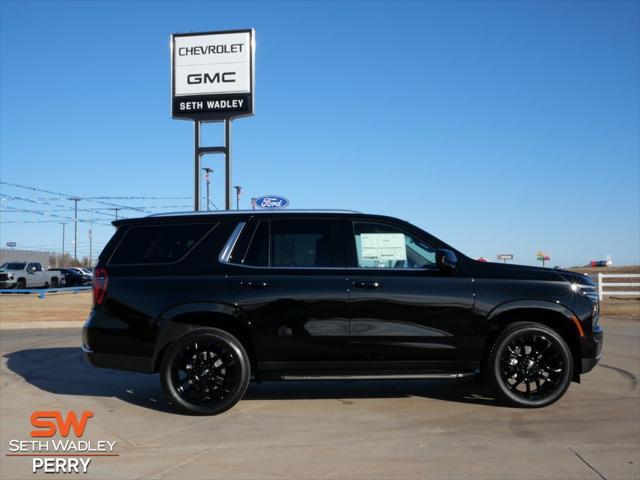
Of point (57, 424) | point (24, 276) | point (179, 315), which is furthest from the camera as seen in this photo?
point (24, 276)

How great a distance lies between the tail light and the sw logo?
3.55 feet

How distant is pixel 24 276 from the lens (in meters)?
41.2

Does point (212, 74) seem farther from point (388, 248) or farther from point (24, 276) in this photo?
point (24, 276)

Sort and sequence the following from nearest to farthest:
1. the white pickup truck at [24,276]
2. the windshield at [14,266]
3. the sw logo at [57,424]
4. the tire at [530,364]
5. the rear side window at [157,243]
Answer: the sw logo at [57,424], the tire at [530,364], the rear side window at [157,243], the white pickup truck at [24,276], the windshield at [14,266]

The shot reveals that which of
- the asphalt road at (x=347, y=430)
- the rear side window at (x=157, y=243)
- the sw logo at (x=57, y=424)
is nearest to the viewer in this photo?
the asphalt road at (x=347, y=430)

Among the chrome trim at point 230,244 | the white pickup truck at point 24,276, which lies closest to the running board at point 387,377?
the chrome trim at point 230,244

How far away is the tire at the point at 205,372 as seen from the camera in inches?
237

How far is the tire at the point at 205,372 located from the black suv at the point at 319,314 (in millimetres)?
11

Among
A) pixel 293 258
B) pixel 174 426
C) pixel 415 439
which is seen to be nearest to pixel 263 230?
pixel 293 258

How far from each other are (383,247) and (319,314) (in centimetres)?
96

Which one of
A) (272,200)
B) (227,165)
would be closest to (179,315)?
(272,200)

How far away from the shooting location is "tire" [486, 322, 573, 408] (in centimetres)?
615

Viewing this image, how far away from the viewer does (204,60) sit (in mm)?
18281

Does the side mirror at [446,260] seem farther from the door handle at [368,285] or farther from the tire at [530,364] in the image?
the tire at [530,364]
